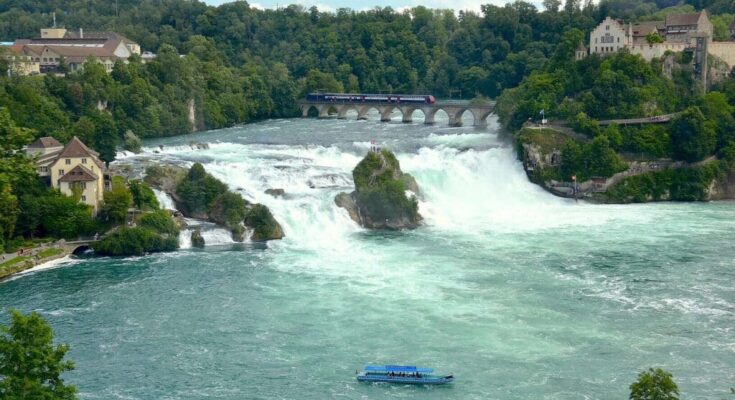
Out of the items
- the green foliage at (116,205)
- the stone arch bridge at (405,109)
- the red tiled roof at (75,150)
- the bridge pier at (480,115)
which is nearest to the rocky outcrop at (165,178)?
the green foliage at (116,205)

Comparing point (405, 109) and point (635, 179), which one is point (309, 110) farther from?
point (635, 179)

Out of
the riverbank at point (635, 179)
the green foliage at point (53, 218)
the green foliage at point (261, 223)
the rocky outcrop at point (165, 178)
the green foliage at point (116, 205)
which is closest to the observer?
the green foliage at point (53, 218)

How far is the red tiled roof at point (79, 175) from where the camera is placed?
5434 centimetres

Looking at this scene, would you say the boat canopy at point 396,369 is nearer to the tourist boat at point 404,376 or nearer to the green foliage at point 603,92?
the tourist boat at point 404,376

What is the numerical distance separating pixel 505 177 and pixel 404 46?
69.2 metres

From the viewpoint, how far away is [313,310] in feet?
139

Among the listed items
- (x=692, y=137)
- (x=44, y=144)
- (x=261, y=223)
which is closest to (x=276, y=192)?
(x=261, y=223)

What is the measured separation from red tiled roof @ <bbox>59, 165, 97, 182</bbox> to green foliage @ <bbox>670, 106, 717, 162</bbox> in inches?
1639

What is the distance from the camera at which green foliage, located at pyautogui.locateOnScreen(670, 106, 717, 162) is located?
2756 inches

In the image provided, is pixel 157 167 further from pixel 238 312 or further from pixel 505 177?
pixel 505 177

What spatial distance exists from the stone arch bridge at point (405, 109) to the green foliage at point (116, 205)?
166 feet

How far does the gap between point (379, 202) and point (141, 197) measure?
14.2m

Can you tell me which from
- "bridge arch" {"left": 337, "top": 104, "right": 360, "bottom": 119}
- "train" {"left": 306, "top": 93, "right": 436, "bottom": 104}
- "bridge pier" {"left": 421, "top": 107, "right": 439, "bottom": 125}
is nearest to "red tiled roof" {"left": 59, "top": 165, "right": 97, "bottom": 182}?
"bridge pier" {"left": 421, "top": 107, "right": 439, "bottom": 125}

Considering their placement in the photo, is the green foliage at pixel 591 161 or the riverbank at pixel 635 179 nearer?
the riverbank at pixel 635 179
